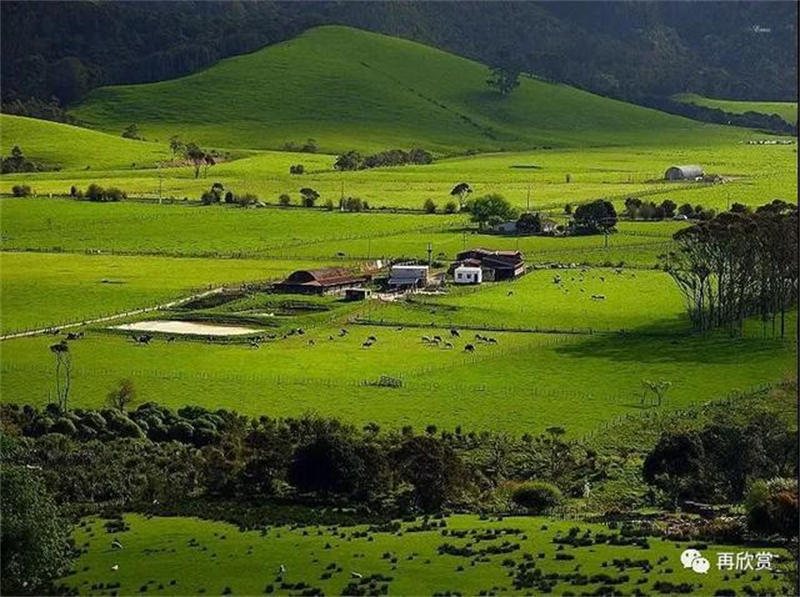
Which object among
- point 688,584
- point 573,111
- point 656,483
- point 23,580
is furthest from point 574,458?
point 573,111

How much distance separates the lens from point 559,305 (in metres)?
65.2

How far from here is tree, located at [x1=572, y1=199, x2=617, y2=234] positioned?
297ft

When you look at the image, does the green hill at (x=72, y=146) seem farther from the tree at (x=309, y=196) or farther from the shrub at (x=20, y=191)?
the tree at (x=309, y=196)

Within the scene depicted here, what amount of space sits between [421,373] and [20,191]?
62.9m

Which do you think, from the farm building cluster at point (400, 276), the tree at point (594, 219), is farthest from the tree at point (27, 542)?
the tree at point (594, 219)

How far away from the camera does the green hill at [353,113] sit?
554 ft

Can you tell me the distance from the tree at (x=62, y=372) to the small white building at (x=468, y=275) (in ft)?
71.7

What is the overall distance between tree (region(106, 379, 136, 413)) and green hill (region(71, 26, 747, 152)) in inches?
4365

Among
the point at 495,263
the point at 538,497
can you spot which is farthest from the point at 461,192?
the point at 538,497

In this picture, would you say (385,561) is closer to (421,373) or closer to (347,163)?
(421,373)

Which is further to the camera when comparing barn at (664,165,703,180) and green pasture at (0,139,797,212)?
barn at (664,165,703,180)

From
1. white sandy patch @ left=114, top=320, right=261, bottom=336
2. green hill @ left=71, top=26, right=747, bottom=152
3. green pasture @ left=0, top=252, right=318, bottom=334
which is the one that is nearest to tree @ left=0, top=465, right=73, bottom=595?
white sandy patch @ left=114, top=320, right=261, bottom=336

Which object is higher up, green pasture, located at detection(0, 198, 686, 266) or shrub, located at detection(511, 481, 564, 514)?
green pasture, located at detection(0, 198, 686, 266)

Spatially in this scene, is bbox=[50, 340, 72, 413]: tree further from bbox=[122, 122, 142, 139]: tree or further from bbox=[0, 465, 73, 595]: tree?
bbox=[122, 122, 142, 139]: tree
